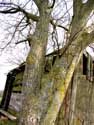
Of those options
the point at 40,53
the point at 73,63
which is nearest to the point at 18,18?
the point at 40,53

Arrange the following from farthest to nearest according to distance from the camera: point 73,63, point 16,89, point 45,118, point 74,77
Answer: point 16,89, point 74,77, point 73,63, point 45,118

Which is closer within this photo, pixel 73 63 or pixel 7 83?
pixel 73 63

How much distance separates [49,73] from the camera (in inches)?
218

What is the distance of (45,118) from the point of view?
5.11m

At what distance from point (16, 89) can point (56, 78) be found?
6.14 m

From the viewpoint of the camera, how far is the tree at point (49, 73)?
17.2ft

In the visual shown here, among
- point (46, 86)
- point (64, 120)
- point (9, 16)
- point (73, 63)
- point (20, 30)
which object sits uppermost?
point (9, 16)

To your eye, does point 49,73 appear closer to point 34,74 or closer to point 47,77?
point 47,77

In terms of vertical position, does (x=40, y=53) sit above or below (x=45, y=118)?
above

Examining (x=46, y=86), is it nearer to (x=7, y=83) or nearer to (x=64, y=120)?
(x=64, y=120)

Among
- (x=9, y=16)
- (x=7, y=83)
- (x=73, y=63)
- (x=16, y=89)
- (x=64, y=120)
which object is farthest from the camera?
(x=7, y=83)

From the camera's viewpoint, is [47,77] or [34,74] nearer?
[47,77]

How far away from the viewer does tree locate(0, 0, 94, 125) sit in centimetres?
523

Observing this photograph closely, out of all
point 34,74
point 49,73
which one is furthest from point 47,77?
point 34,74
